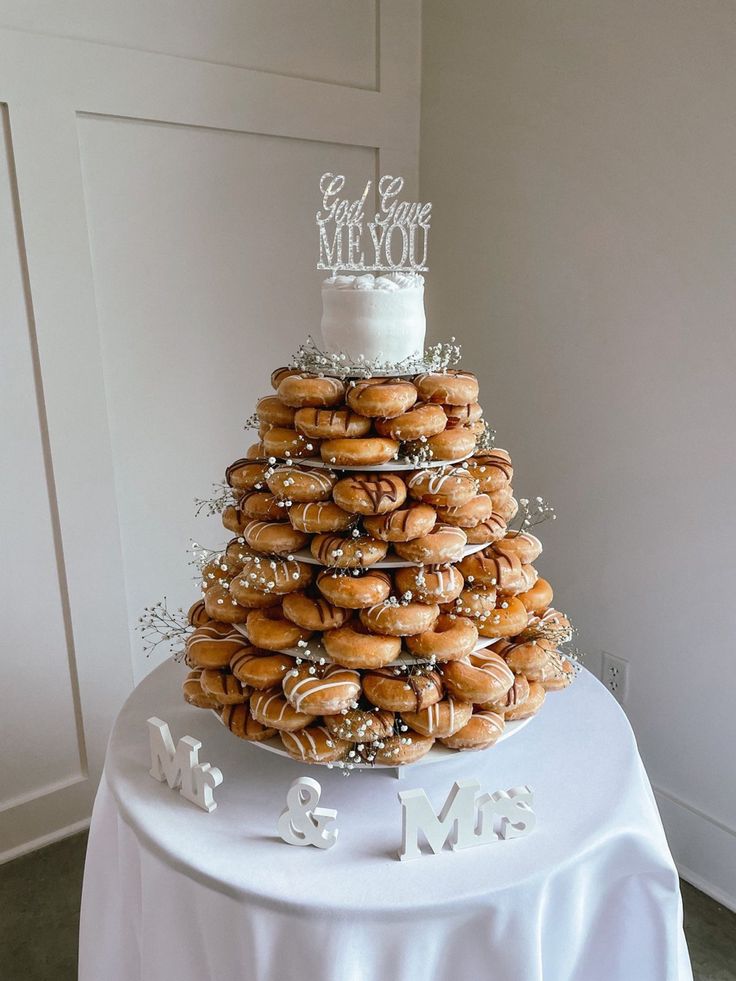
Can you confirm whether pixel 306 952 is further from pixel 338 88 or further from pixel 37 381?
pixel 338 88

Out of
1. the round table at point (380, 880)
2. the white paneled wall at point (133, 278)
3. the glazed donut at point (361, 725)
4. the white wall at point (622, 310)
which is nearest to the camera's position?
the round table at point (380, 880)

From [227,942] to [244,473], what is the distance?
0.67 m

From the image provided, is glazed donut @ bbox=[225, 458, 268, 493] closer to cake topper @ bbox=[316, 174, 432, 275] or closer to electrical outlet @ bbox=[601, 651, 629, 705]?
cake topper @ bbox=[316, 174, 432, 275]

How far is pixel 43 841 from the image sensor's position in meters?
2.14

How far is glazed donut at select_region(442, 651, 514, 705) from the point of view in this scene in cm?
108

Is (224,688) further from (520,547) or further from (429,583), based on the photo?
(520,547)

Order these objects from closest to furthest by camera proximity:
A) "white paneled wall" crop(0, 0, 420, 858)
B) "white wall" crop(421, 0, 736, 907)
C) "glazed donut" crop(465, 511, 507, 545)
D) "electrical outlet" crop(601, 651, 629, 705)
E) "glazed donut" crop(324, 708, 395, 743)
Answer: "glazed donut" crop(324, 708, 395, 743) < "glazed donut" crop(465, 511, 507, 545) < "white wall" crop(421, 0, 736, 907) < "white paneled wall" crop(0, 0, 420, 858) < "electrical outlet" crop(601, 651, 629, 705)

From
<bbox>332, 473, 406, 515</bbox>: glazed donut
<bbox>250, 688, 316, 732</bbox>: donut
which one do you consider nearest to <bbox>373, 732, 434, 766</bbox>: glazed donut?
<bbox>250, 688, 316, 732</bbox>: donut

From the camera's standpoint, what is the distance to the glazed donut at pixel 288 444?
1.15 meters

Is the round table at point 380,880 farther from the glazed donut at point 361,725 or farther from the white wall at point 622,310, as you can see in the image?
the white wall at point 622,310

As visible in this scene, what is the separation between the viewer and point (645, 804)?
114 cm

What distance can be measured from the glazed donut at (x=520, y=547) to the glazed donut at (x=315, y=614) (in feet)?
0.97

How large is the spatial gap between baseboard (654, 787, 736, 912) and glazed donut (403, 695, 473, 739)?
1179 millimetres

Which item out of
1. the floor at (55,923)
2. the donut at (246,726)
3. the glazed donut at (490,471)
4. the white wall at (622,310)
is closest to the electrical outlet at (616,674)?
the white wall at (622,310)
